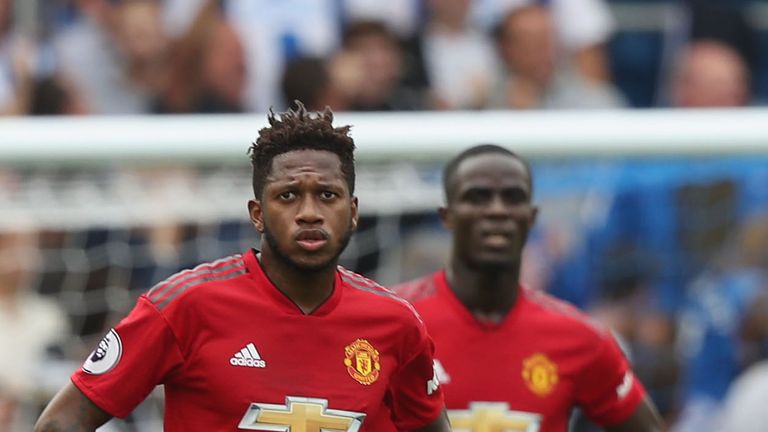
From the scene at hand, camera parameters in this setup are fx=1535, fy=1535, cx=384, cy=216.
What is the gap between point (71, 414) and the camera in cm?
375

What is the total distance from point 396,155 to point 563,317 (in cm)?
135

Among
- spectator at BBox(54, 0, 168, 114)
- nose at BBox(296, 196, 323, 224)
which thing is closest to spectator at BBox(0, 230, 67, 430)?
spectator at BBox(54, 0, 168, 114)

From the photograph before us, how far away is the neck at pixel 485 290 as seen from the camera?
537cm

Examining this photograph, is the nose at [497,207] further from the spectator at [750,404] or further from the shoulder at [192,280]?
the spectator at [750,404]

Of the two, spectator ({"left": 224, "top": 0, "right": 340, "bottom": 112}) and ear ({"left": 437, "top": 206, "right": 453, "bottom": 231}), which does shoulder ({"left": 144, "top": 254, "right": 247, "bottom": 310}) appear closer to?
ear ({"left": 437, "top": 206, "right": 453, "bottom": 231})

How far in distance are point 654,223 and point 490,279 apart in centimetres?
340

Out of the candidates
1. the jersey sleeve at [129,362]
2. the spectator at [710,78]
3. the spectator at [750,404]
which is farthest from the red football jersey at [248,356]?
the spectator at [710,78]

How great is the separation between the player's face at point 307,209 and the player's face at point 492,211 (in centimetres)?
143

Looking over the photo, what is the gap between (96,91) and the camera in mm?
8609

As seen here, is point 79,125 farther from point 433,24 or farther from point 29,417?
point 433,24

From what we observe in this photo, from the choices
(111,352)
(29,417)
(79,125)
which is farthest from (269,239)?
(29,417)

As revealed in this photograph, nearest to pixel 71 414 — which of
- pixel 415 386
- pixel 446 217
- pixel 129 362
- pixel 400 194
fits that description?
pixel 129 362

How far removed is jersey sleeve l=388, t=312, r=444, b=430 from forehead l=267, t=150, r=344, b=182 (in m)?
0.52

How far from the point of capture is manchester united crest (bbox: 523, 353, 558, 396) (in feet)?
17.2
